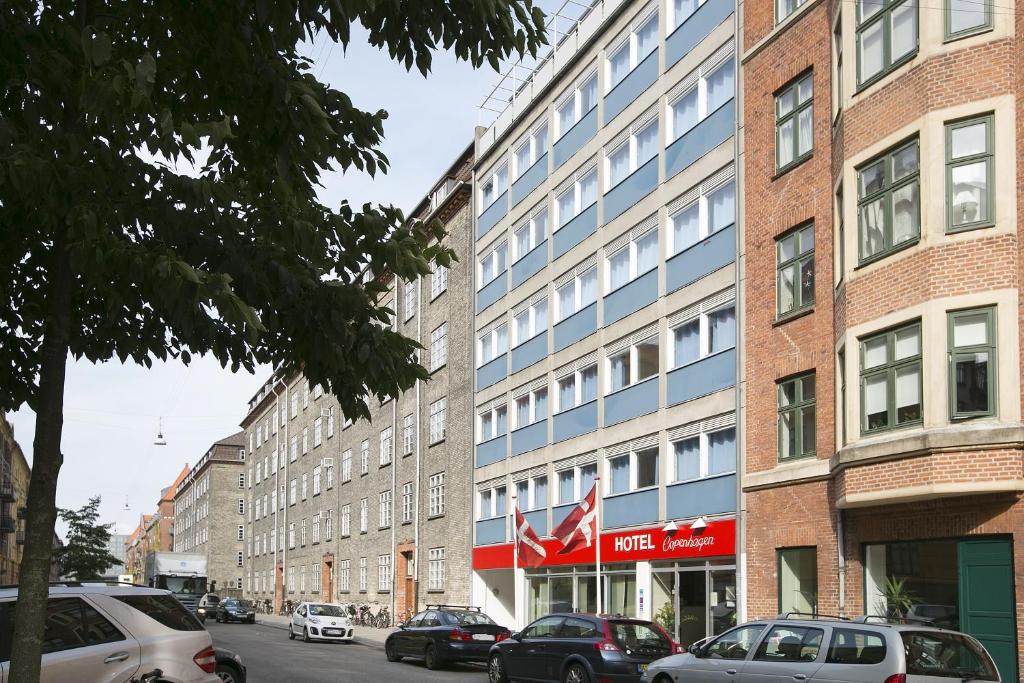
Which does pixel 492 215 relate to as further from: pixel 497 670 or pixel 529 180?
pixel 497 670

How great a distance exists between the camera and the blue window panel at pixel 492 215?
42062mm

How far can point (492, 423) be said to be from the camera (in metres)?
42.0

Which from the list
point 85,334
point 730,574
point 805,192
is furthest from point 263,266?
point 730,574

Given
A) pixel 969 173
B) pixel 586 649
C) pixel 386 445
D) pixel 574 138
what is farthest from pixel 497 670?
pixel 386 445

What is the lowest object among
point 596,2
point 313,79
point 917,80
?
point 313,79

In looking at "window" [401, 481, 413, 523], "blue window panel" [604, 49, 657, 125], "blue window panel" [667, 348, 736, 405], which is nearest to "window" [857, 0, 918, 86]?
"blue window panel" [667, 348, 736, 405]

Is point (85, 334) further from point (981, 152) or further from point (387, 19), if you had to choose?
point (981, 152)

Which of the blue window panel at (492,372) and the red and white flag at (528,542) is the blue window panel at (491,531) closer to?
the blue window panel at (492,372)

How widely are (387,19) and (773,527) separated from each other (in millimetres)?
19363

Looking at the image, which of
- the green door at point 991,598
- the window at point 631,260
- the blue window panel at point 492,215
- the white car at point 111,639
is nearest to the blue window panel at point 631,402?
the window at point 631,260

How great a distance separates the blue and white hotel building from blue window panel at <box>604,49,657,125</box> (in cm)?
7

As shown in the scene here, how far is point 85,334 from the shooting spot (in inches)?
295

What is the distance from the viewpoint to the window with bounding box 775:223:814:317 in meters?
23.5

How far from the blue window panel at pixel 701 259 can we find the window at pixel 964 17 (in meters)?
8.35
